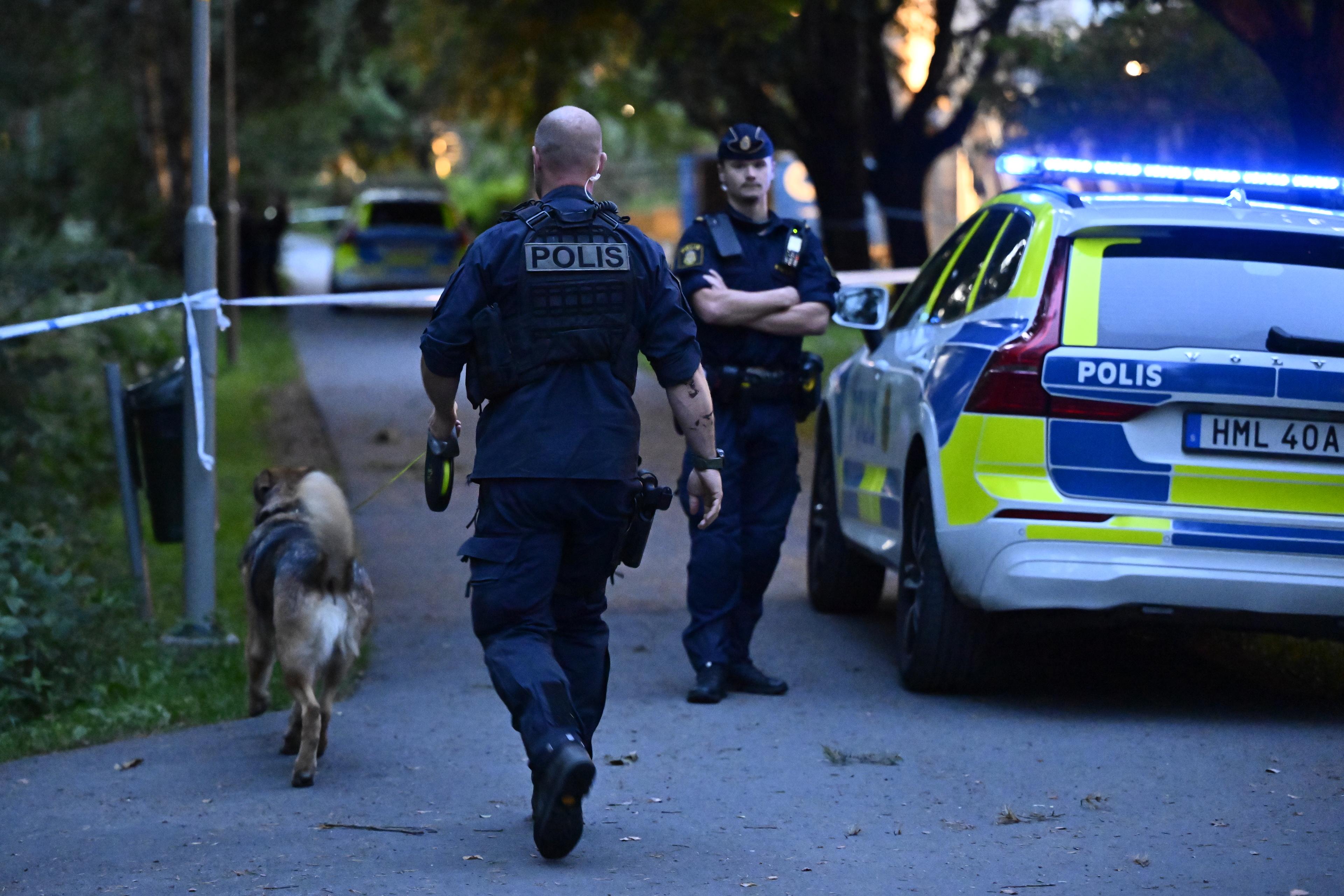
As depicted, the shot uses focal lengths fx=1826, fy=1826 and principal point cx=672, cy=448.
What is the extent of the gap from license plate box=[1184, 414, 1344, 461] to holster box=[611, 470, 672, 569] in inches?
79.3

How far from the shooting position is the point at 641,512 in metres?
4.69

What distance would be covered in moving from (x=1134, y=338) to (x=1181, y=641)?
7.49 feet

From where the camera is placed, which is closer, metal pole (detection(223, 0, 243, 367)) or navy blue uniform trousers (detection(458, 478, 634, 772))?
navy blue uniform trousers (detection(458, 478, 634, 772))

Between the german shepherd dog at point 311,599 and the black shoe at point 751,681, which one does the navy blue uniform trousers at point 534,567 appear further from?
the black shoe at point 751,681

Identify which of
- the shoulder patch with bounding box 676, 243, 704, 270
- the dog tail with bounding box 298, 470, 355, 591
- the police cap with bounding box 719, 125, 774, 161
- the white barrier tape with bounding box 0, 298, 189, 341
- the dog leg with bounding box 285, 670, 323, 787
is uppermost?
the police cap with bounding box 719, 125, 774, 161

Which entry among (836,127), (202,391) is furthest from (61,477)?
(836,127)

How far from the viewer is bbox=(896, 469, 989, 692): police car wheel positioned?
6301 mm

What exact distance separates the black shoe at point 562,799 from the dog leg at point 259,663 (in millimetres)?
1799

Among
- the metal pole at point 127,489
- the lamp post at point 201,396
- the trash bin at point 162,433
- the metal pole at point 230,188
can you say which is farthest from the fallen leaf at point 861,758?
the metal pole at point 230,188

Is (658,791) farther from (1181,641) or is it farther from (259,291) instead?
(259,291)

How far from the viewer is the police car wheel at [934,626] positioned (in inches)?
248

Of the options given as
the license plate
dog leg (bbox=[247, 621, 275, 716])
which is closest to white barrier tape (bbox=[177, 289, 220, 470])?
dog leg (bbox=[247, 621, 275, 716])

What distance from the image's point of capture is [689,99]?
822 inches

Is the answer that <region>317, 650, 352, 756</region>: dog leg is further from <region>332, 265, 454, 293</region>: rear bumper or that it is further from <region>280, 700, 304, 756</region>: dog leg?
<region>332, 265, 454, 293</region>: rear bumper
